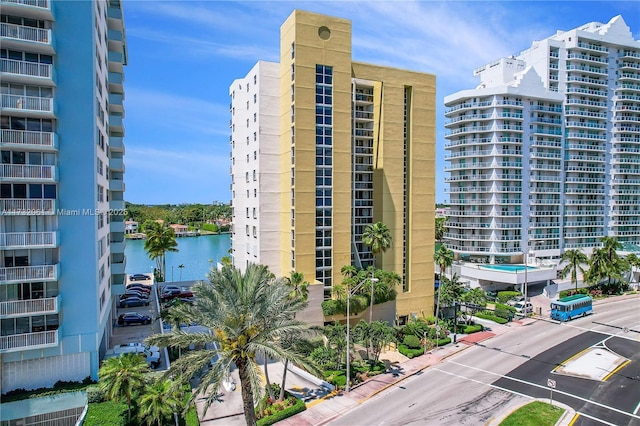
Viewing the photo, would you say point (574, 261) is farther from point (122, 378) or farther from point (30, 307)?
point (30, 307)

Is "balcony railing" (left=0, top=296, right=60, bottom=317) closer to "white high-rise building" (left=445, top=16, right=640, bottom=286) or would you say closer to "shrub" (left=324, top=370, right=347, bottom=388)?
"shrub" (left=324, top=370, right=347, bottom=388)

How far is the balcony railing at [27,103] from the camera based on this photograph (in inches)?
1085

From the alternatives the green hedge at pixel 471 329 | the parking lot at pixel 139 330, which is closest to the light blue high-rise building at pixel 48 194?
the parking lot at pixel 139 330

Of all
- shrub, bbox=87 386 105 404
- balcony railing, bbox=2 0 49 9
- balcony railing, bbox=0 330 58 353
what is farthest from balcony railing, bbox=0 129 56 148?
shrub, bbox=87 386 105 404

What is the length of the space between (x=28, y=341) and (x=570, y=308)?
57753 millimetres

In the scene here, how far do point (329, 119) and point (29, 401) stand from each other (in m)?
36.4

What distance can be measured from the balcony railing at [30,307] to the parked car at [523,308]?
54.0 m

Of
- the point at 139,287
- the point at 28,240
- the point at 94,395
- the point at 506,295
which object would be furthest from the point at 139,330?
the point at 506,295

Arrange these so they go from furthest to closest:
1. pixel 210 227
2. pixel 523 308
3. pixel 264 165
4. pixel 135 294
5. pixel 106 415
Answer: pixel 210 227
pixel 523 308
pixel 135 294
pixel 264 165
pixel 106 415

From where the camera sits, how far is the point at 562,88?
7606 cm

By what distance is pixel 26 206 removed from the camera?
27750mm

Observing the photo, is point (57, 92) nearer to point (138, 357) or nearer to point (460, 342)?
point (138, 357)

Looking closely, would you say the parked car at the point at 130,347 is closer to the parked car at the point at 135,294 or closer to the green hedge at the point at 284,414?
the green hedge at the point at 284,414

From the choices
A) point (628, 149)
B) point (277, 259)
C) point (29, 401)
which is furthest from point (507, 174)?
point (29, 401)
